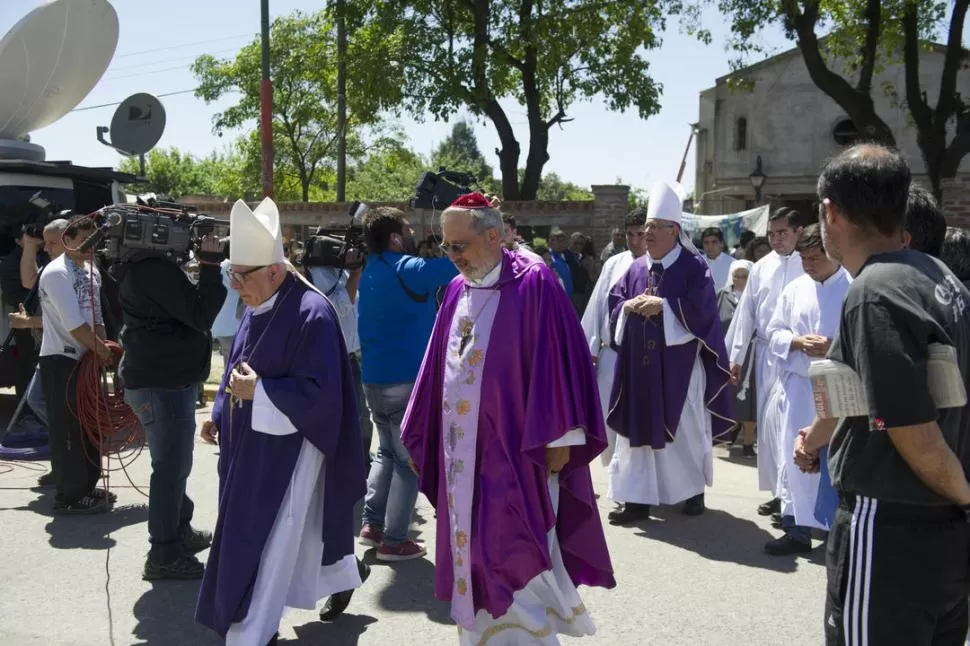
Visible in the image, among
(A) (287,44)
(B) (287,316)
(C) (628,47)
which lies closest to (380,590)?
(B) (287,316)

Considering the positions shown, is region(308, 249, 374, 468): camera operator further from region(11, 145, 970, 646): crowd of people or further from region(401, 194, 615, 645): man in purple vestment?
region(401, 194, 615, 645): man in purple vestment

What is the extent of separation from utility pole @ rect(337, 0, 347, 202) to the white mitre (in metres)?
16.4

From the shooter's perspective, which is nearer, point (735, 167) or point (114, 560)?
point (114, 560)

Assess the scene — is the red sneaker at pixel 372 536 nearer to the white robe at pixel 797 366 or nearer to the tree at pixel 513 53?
the white robe at pixel 797 366

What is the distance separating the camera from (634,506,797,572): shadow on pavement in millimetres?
5660

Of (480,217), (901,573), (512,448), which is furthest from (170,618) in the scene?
(901,573)

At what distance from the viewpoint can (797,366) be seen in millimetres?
5848

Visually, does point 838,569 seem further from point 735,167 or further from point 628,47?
point 735,167

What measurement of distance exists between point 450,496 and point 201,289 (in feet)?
5.98

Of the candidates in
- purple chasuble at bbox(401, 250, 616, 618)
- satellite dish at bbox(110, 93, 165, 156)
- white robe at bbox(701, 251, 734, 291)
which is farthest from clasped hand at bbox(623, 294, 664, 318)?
satellite dish at bbox(110, 93, 165, 156)

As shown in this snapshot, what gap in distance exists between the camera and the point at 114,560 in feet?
18.4

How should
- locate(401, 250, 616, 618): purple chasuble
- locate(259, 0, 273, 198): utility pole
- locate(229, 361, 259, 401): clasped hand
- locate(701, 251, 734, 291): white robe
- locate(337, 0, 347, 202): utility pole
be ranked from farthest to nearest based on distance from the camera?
locate(337, 0, 347, 202): utility pole → locate(259, 0, 273, 198): utility pole → locate(701, 251, 734, 291): white robe → locate(229, 361, 259, 401): clasped hand → locate(401, 250, 616, 618): purple chasuble

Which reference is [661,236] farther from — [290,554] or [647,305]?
[290,554]

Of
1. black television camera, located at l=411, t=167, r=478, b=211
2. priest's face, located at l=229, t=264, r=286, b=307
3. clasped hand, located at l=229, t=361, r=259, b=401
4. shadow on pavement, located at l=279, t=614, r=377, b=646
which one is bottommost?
shadow on pavement, located at l=279, t=614, r=377, b=646
